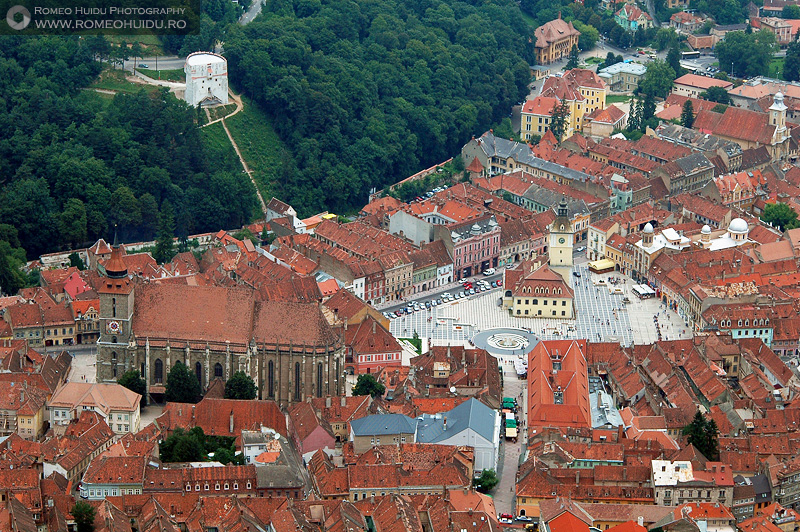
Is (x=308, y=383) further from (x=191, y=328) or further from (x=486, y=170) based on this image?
(x=486, y=170)

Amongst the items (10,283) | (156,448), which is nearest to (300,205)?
(10,283)

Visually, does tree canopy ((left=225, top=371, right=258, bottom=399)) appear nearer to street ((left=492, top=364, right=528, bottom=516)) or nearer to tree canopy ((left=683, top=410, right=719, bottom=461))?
street ((left=492, top=364, right=528, bottom=516))

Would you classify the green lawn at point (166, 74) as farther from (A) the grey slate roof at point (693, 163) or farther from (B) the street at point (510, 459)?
(B) the street at point (510, 459)

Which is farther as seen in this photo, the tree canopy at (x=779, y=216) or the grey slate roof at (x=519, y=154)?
the grey slate roof at (x=519, y=154)

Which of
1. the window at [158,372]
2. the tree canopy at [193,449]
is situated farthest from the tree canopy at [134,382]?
the tree canopy at [193,449]

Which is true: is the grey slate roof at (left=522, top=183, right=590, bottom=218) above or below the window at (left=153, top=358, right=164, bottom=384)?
below

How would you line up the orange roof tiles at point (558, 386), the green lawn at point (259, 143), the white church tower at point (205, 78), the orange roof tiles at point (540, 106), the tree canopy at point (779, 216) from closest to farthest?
1. the orange roof tiles at point (558, 386)
2. the tree canopy at point (779, 216)
3. the green lawn at point (259, 143)
4. the white church tower at point (205, 78)
5. the orange roof tiles at point (540, 106)

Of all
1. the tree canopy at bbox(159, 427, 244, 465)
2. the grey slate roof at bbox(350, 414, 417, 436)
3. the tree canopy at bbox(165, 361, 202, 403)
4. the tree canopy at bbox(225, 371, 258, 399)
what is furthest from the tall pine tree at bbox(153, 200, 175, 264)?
the grey slate roof at bbox(350, 414, 417, 436)
